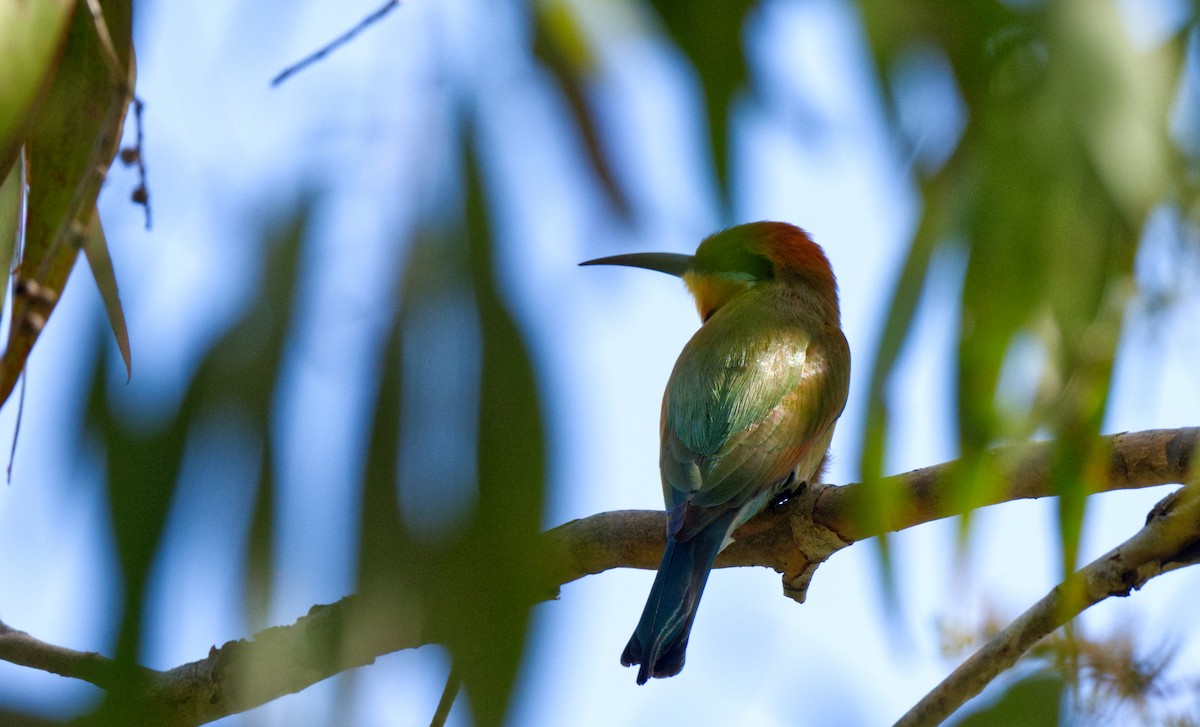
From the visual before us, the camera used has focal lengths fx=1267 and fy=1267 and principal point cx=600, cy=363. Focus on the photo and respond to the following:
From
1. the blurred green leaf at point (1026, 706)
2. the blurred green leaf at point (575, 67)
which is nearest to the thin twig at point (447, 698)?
the blurred green leaf at point (575, 67)

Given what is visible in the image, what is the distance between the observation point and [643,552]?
225 centimetres

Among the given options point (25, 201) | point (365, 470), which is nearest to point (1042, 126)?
point (365, 470)

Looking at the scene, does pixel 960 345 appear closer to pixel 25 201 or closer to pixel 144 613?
pixel 144 613

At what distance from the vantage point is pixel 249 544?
0.98m

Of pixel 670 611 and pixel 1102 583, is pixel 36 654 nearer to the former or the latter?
pixel 670 611

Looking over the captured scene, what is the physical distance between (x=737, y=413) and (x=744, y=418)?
21mm

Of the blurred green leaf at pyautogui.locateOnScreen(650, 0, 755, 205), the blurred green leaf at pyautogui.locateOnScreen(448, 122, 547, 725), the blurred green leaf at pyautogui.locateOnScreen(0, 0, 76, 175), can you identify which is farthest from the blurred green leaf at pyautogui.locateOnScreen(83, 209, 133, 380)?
the blurred green leaf at pyautogui.locateOnScreen(650, 0, 755, 205)

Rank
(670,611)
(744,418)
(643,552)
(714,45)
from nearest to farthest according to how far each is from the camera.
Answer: (714,45)
(670,611)
(643,552)
(744,418)

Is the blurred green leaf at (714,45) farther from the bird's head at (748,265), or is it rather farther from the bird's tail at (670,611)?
the bird's head at (748,265)

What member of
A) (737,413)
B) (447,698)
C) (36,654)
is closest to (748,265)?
(737,413)

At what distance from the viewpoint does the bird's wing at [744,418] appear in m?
2.35

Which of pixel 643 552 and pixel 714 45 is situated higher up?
pixel 643 552

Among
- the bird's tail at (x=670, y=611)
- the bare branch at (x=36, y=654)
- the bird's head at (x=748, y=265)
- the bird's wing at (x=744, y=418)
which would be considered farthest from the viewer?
the bird's head at (x=748, y=265)

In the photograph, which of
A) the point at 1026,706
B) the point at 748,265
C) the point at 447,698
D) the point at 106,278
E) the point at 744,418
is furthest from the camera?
the point at 748,265
